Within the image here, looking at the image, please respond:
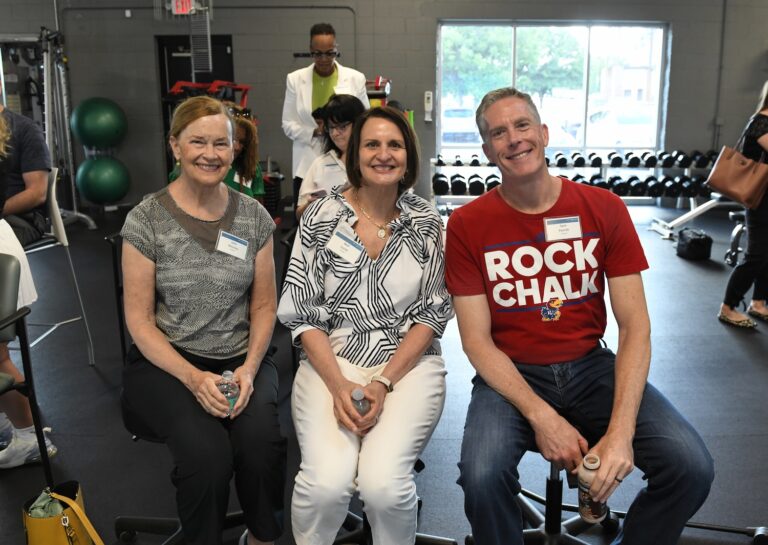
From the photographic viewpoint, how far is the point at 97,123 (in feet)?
24.5

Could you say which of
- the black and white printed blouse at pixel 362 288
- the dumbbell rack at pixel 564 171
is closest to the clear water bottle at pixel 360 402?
the black and white printed blouse at pixel 362 288

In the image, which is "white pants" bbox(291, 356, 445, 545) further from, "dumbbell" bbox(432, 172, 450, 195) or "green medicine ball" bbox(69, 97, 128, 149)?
"green medicine ball" bbox(69, 97, 128, 149)

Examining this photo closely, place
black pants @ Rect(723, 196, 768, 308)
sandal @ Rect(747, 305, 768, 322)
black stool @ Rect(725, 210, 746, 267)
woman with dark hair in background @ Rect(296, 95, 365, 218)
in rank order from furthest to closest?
1. black stool @ Rect(725, 210, 746, 267)
2. sandal @ Rect(747, 305, 768, 322)
3. black pants @ Rect(723, 196, 768, 308)
4. woman with dark hair in background @ Rect(296, 95, 365, 218)

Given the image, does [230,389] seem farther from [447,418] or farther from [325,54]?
[325,54]

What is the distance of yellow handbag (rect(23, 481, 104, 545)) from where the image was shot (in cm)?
172

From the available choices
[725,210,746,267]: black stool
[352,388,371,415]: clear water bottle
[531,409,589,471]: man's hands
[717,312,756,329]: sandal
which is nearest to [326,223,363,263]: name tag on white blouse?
[352,388,371,415]: clear water bottle

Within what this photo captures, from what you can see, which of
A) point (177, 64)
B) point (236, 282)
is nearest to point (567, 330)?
point (236, 282)

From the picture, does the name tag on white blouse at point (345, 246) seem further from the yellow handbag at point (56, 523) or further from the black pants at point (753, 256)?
the black pants at point (753, 256)

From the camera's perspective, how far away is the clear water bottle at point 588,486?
4.90 feet

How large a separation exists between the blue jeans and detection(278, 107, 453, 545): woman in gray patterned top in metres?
0.17

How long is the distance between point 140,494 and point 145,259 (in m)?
0.90

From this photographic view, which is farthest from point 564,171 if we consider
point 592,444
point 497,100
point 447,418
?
point 592,444

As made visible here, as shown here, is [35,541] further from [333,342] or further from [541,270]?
[541,270]

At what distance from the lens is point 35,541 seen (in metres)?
1.73
